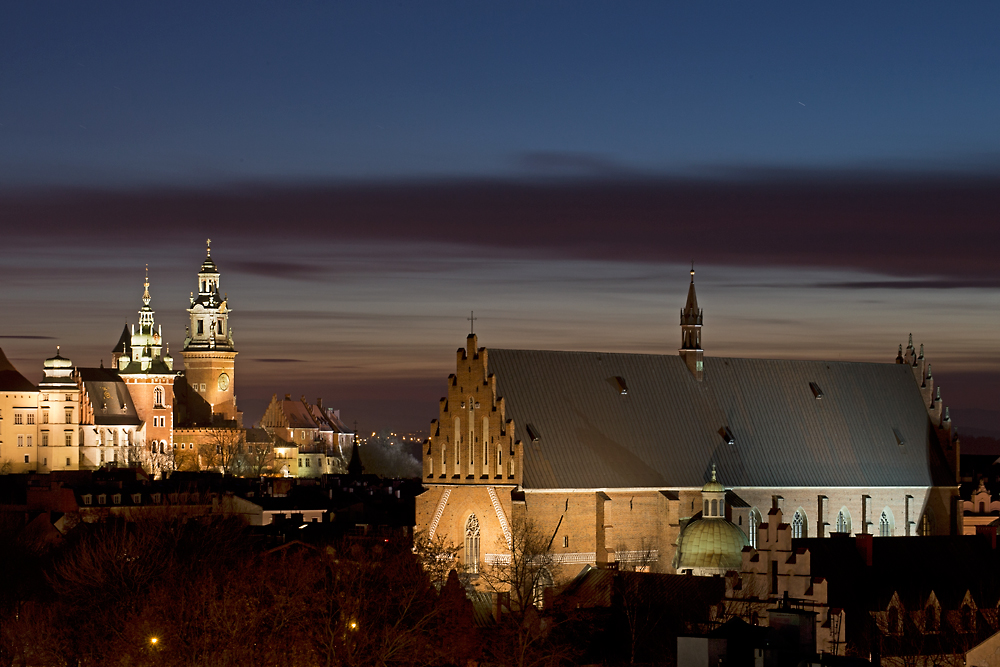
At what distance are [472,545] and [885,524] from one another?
27107mm

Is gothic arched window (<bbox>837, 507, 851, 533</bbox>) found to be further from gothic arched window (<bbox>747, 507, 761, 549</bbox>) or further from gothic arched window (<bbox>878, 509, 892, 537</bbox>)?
gothic arched window (<bbox>747, 507, 761, 549</bbox>)

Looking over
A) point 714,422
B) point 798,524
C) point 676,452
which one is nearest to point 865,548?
point 676,452

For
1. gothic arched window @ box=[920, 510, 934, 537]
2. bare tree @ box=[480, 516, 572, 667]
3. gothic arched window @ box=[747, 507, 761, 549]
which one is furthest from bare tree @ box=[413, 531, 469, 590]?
gothic arched window @ box=[920, 510, 934, 537]

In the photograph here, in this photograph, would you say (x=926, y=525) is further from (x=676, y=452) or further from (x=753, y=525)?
(x=676, y=452)

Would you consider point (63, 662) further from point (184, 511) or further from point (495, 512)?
point (184, 511)

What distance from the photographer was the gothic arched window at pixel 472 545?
97.0m

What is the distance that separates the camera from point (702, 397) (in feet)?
354

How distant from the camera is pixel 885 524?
110812mm

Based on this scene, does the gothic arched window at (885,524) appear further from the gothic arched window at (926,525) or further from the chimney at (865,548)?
the chimney at (865,548)

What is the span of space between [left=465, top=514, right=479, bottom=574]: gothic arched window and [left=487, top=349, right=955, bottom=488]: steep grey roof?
12.1 ft

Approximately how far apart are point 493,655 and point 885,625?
641 inches

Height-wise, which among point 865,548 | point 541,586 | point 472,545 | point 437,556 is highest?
point 865,548

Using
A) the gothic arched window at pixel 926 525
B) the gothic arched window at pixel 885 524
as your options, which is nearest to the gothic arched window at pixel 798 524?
the gothic arched window at pixel 885 524

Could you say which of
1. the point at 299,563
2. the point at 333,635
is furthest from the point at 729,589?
the point at 299,563
